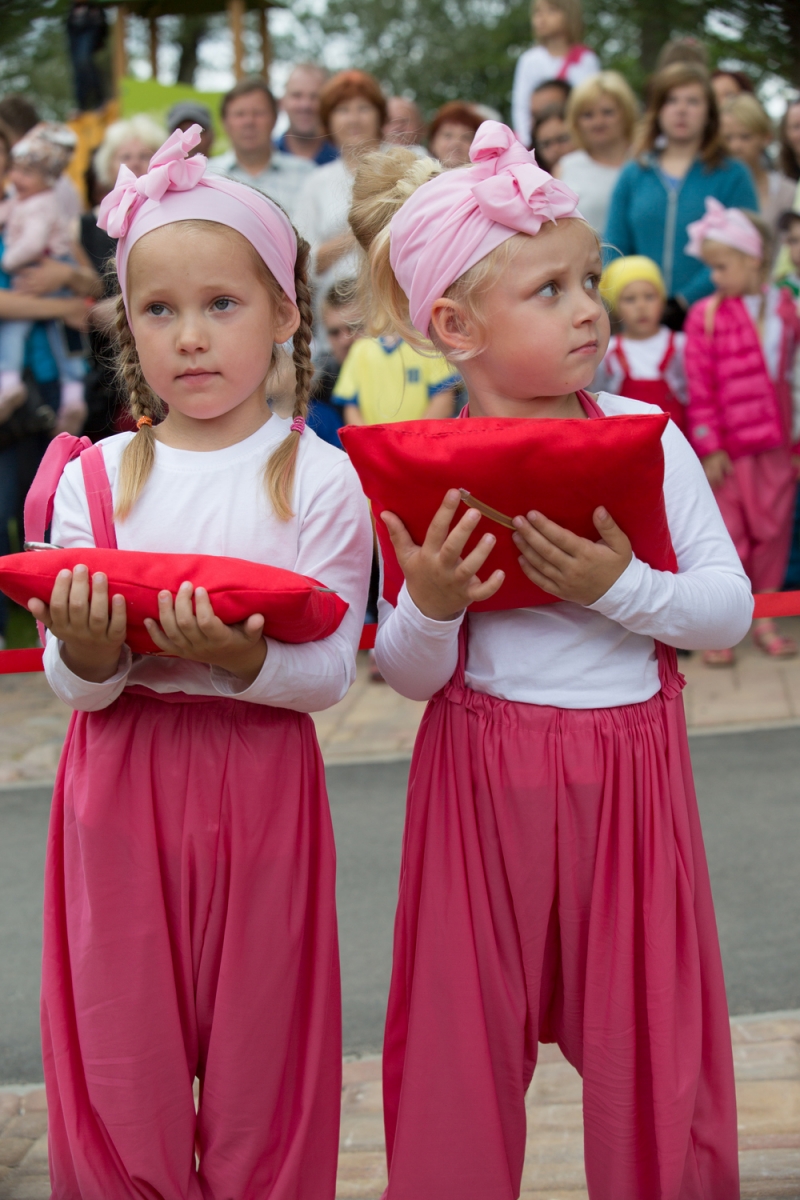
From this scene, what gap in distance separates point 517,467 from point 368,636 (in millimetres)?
734

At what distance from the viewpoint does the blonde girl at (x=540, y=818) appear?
5.94 ft

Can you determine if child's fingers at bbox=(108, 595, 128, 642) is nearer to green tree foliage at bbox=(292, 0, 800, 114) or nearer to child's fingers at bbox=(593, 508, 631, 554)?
child's fingers at bbox=(593, 508, 631, 554)

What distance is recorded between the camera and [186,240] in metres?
1.80

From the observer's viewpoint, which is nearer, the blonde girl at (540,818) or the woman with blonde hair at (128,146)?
the blonde girl at (540,818)

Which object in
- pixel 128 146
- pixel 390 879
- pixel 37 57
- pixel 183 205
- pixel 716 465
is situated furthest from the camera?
pixel 37 57

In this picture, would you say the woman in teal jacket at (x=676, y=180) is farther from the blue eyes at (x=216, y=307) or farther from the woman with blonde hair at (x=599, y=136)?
the blue eyes at (x=216, y=307)

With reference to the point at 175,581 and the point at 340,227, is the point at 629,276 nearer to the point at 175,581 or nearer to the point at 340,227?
the point at 340,227

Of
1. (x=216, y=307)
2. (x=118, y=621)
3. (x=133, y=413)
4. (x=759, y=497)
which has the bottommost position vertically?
(x=759, y=497)

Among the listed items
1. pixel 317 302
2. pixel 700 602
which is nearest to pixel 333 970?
pixel 700 602

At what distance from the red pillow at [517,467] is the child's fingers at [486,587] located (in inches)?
1.7

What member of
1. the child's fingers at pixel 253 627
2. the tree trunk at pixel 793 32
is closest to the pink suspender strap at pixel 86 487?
the child's fingers at pixel 253 627

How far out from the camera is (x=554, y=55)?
7363 millimetres

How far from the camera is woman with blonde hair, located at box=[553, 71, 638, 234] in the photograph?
19.5ft

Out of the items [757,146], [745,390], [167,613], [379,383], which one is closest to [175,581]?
[167,613]
